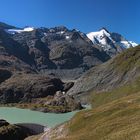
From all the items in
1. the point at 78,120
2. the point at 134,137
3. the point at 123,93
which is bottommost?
the point at 134,137

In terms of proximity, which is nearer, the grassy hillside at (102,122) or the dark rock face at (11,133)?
the grassy hillside at (102,122)

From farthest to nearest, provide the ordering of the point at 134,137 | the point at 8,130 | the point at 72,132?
1. the point at 8,130
2. the point at 72,132
3. the point at 134,137

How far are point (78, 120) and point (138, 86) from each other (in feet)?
364

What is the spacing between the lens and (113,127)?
59219mm

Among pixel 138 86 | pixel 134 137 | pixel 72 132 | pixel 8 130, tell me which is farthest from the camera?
pixel 138 86

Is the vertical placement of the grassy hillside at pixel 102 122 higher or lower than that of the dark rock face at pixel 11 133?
lower

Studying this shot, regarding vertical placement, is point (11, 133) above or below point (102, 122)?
above

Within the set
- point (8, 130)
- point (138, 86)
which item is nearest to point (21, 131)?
point (8, 130)

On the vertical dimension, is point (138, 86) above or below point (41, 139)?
above

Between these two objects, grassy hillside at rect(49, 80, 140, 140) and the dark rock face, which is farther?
the dark rock face

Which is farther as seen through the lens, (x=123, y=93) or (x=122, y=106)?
(x=123, y=93)

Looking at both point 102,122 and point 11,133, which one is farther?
point 11,133

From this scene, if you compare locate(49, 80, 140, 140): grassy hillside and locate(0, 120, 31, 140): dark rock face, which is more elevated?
locate(0, 120, 31, 140): dark rock face

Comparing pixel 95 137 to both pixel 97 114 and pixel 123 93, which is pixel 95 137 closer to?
pixel 97 114
